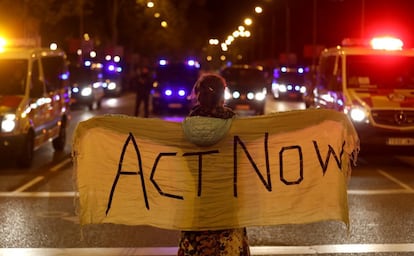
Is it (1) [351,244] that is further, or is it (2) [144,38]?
(2) [144,38]

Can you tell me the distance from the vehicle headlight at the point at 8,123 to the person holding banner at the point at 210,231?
371 inches

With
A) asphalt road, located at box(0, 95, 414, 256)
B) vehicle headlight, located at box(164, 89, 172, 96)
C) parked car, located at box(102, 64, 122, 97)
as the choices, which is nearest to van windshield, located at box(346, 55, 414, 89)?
asphalt road, located at box(0, 95, 414, 256)

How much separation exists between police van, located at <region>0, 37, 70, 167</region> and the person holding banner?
31.1ft

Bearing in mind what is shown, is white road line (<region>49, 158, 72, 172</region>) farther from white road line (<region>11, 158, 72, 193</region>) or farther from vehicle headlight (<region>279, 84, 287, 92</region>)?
vehicle headlight (<region>279, 84, 287, 92</region>)

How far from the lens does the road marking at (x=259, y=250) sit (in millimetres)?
7969

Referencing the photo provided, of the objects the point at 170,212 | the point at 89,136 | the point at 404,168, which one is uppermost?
the point at 89,136

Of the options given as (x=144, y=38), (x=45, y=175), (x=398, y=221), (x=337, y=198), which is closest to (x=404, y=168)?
(x=398, y=221)

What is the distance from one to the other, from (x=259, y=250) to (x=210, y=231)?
10.1 ft

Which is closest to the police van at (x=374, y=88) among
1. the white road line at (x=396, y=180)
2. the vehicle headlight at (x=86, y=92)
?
the white road line at (x=396, y=180)

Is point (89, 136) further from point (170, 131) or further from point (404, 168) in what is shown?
point (404, 168)

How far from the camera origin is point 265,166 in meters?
5.46

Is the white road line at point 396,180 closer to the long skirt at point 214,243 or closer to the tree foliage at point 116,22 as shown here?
the long skirt at point 214,243

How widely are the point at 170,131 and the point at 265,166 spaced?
69 cm

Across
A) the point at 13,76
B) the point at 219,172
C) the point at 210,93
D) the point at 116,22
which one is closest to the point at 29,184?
the point at 13,76
